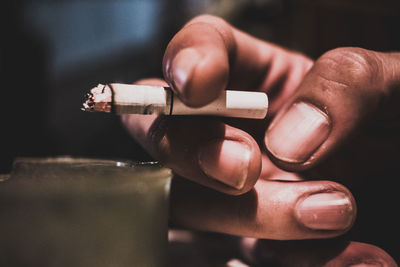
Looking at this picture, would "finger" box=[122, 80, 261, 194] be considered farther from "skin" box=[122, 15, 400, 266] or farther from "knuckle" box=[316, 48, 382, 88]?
"knuckle" box=[316, 48, 382, 88]

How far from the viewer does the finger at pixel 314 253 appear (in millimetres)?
343

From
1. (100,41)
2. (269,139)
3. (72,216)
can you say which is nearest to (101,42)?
(100,41)

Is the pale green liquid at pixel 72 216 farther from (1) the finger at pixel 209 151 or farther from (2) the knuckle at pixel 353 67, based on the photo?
(2) the knuckle at pixel 353 67

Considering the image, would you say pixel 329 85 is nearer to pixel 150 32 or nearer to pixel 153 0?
pixel 150 32

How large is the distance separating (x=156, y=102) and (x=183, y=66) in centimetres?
4

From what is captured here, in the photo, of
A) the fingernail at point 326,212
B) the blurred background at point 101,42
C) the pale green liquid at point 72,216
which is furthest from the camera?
the blurred background at point 101,42

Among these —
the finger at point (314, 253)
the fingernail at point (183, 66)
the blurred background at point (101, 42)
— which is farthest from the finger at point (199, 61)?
the finger at point (314, 253)

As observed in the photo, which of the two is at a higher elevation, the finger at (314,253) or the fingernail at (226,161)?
the fingernail at (226,161)

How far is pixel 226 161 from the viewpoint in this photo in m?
0.31

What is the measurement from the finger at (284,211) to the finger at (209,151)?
52 millimetres

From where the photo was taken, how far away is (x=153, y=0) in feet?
8.10

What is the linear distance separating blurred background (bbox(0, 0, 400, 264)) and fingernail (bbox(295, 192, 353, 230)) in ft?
0.44

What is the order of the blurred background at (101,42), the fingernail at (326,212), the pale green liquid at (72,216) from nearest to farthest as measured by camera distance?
the pale green liquid at (72,216) → the fingernail at (326,212) → the blurred background at (101,42)

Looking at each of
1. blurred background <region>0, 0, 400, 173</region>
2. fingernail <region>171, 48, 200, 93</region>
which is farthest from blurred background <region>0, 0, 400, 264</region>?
fingernail <region>171, 48, 200, 93</region>
